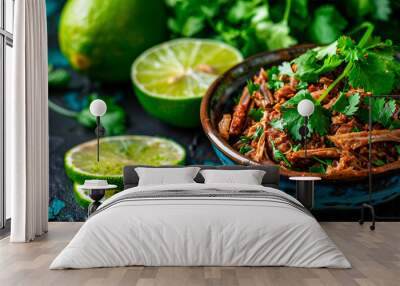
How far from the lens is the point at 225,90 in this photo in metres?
5.89

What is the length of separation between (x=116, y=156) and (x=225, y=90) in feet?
4.46

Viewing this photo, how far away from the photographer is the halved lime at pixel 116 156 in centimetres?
602

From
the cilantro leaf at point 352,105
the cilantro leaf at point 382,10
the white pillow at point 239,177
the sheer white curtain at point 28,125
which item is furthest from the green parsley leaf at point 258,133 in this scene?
the sheer white curtain at point 28,125

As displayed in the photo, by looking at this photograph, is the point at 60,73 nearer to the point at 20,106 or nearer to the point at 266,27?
the point at 20,106

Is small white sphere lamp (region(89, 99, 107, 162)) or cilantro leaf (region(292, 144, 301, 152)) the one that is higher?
small white sphere lamp (region(89, 99, 107, 162))

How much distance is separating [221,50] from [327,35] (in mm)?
1087

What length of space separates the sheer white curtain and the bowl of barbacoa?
5.05ft

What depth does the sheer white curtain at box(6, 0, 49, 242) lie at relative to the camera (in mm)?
4973

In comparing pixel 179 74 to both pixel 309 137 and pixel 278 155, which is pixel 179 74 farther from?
pixel 309 137

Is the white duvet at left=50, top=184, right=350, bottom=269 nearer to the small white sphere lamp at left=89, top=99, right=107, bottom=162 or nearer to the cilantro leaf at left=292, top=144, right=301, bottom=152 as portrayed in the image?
the cilantro leaf at left=292, top=144, right=301, bottom=152

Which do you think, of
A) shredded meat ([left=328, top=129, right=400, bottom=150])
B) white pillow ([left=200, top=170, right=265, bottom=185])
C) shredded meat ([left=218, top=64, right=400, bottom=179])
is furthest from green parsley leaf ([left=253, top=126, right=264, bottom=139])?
shredded meat ([left=328, top=129, right=400, bottom=150])

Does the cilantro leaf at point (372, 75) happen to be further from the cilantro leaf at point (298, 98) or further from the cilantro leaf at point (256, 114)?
the cilantro leaf at point (256, 114)

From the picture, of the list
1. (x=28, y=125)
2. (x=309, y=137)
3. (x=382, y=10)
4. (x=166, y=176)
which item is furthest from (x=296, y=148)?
(x=28, y=125)

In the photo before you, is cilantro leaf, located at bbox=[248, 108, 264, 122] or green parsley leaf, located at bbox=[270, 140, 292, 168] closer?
green parsley leaf, located at bbox=[270, 140, 292, 168]
